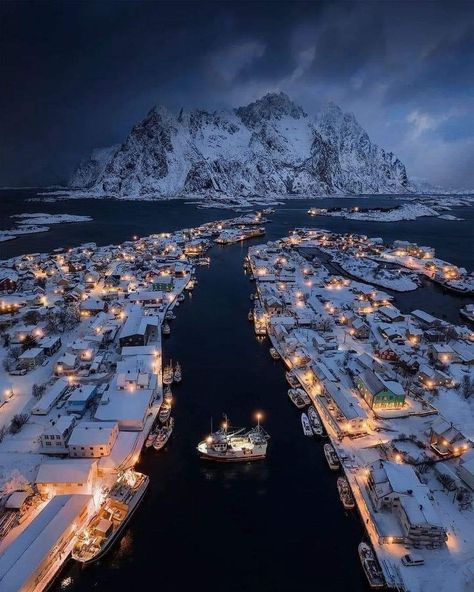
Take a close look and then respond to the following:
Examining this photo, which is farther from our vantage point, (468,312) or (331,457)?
(468,312)

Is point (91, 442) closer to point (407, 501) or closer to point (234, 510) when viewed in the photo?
point (234, 510)

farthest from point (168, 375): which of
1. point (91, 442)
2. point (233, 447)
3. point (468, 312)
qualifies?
point (468, 312)

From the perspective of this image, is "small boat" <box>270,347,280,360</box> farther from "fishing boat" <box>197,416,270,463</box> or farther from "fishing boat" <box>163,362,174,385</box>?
"fishing boat" <box>197,416,270,463</box>

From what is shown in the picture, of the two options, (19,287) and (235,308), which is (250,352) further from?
(19,287)

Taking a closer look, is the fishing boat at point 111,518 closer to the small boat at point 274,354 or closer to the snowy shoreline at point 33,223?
the small boat at point 274,354

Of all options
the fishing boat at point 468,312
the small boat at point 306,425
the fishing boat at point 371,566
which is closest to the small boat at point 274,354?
the small boat at point 306,425

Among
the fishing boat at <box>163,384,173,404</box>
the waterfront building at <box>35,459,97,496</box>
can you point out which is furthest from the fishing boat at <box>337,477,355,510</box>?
the waterfront building at <box>35,459,97,496</box>

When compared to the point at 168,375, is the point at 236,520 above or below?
below
